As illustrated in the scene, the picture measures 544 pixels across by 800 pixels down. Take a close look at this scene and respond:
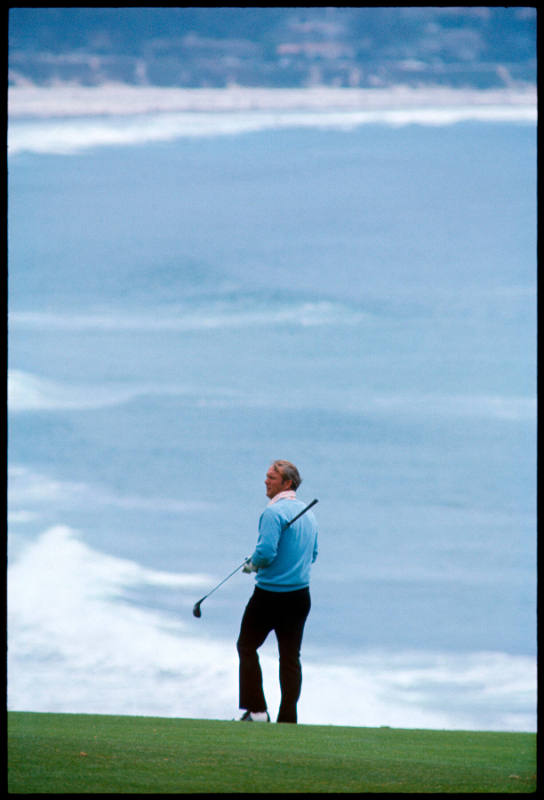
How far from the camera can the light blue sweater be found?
5.61m

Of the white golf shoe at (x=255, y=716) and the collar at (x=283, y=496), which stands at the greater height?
the collar at (x=283, y=496)

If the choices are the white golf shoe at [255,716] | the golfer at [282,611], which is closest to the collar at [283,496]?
the golfer at [282,611]

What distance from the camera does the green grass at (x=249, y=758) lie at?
3.64m

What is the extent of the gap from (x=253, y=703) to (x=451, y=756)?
1.47 m

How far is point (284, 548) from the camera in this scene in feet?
18.6

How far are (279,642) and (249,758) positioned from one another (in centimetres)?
165

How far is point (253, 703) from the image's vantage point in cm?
572

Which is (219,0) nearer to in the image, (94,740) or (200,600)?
(94,740)

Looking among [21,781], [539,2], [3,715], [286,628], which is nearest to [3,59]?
[539,2]

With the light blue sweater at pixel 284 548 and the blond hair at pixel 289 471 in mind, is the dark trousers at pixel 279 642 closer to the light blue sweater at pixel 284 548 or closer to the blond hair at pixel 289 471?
the light blue sweater at pixel 284 548

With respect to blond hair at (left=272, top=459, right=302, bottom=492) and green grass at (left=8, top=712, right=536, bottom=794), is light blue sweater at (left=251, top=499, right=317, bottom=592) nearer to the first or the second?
blond hair at (left=272, top=459, right=302, bottom=492)

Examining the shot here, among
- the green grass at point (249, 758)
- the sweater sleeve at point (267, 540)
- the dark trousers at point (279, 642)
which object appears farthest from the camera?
the dark trousers at point (279, 642)

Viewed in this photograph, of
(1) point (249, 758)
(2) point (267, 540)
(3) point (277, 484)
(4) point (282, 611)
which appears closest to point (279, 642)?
(4) point (282, 611)

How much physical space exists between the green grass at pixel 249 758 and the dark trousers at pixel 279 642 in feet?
1.53
